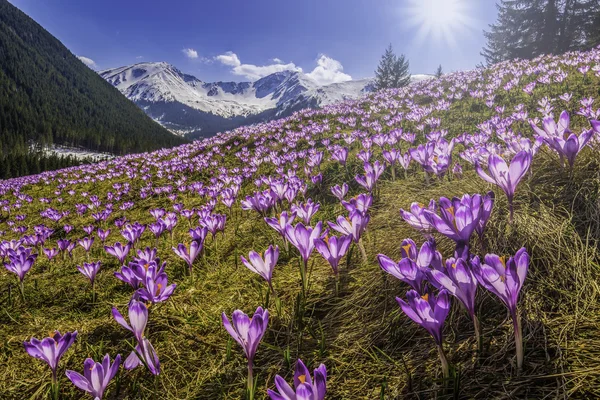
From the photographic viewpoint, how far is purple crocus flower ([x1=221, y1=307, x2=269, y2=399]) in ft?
4.31

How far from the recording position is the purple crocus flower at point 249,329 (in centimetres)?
131

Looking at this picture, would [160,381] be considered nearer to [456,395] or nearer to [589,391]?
[456,395]

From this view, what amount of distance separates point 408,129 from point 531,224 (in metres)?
7.99

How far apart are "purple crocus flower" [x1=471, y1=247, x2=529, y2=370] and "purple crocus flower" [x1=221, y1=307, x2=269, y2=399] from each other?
0.87 meters

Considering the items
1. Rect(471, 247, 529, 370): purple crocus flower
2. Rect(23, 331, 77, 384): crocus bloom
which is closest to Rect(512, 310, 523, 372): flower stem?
Rect(471, 247, 529, 370): purple crocus flower

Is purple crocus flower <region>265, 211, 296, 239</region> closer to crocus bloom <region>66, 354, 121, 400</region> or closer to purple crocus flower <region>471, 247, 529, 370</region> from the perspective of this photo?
crocus bloom <region>66, 354, 121, 400</region>

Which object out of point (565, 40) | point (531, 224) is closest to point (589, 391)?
point (531, 224)

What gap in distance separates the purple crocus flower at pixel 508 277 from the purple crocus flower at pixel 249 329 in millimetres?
866

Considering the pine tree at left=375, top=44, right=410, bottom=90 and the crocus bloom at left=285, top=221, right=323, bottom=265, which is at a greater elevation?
the pine tree at left=375, top=44, right=410, bottom=90

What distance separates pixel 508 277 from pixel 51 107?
16285 cm

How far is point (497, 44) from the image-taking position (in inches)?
1726

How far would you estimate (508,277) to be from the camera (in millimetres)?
1108

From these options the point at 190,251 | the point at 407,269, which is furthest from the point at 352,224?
the point at 190,251

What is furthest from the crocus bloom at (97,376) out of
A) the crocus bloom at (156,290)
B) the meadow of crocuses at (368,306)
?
the crocus bloom at (156,290)
